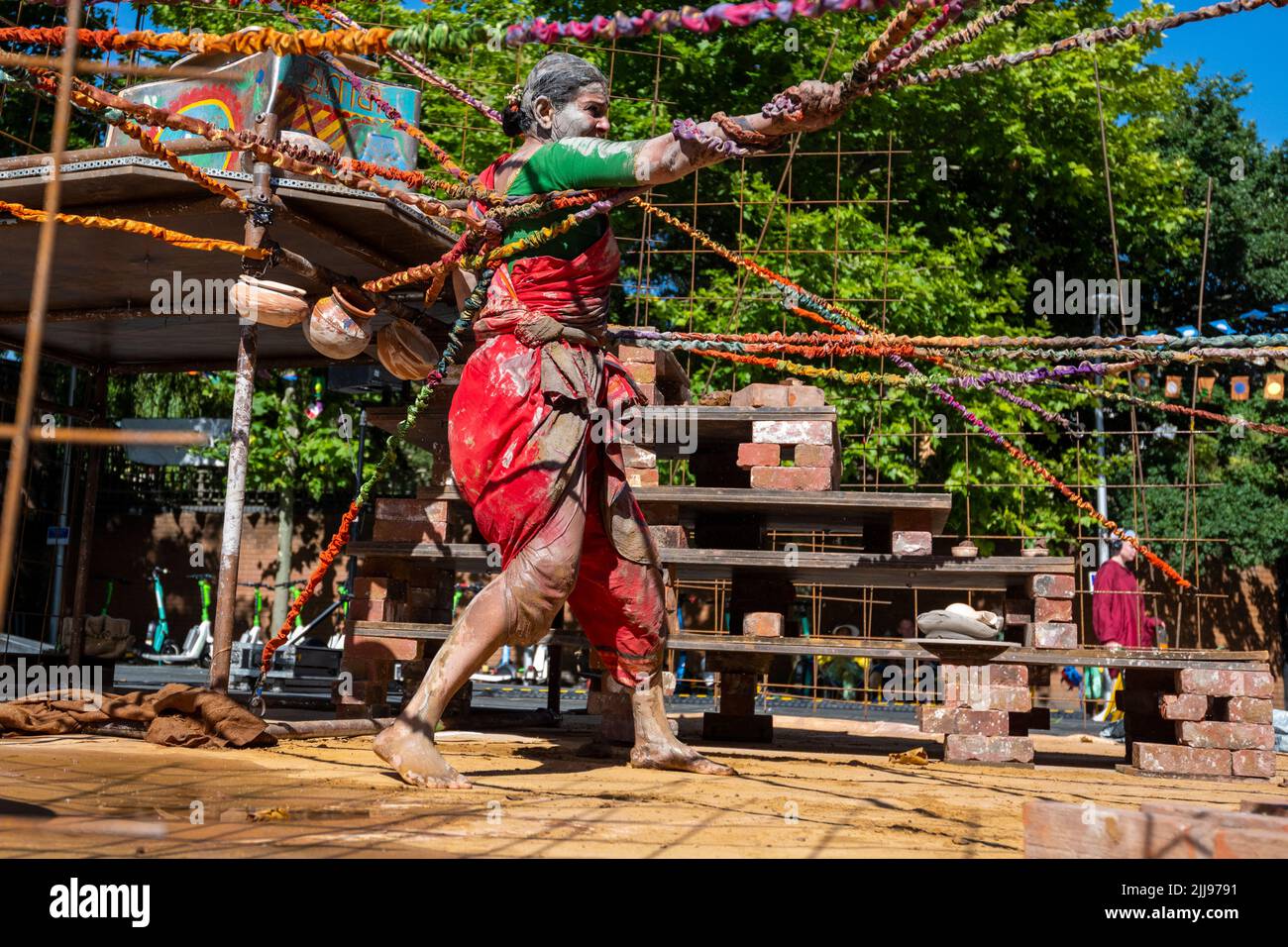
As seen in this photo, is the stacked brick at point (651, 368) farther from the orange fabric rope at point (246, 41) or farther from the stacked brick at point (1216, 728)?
the orange fabric rope at point (246, 41)

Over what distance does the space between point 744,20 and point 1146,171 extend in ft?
55.5

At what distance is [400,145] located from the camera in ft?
21.6

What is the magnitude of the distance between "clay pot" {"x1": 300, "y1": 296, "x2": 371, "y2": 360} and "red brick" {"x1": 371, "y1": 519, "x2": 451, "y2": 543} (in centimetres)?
169

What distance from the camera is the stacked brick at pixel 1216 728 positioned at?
5367mm

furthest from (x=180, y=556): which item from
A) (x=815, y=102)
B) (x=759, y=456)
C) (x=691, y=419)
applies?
(x=815, y=102)

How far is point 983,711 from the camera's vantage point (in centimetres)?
565

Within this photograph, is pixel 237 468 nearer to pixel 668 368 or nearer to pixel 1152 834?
pixel 668 368

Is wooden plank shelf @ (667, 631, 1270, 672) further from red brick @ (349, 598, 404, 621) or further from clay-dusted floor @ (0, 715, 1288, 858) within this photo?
red brick @ (349, 598, 404, 621)

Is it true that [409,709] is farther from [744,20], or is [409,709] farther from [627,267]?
[627,267]

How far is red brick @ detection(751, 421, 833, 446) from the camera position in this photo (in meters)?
6.03

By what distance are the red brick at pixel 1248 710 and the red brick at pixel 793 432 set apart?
220cm

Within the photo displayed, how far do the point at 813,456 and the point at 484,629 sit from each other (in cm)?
259

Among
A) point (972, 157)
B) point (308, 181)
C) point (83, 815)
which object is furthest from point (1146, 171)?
point (83, 815)
